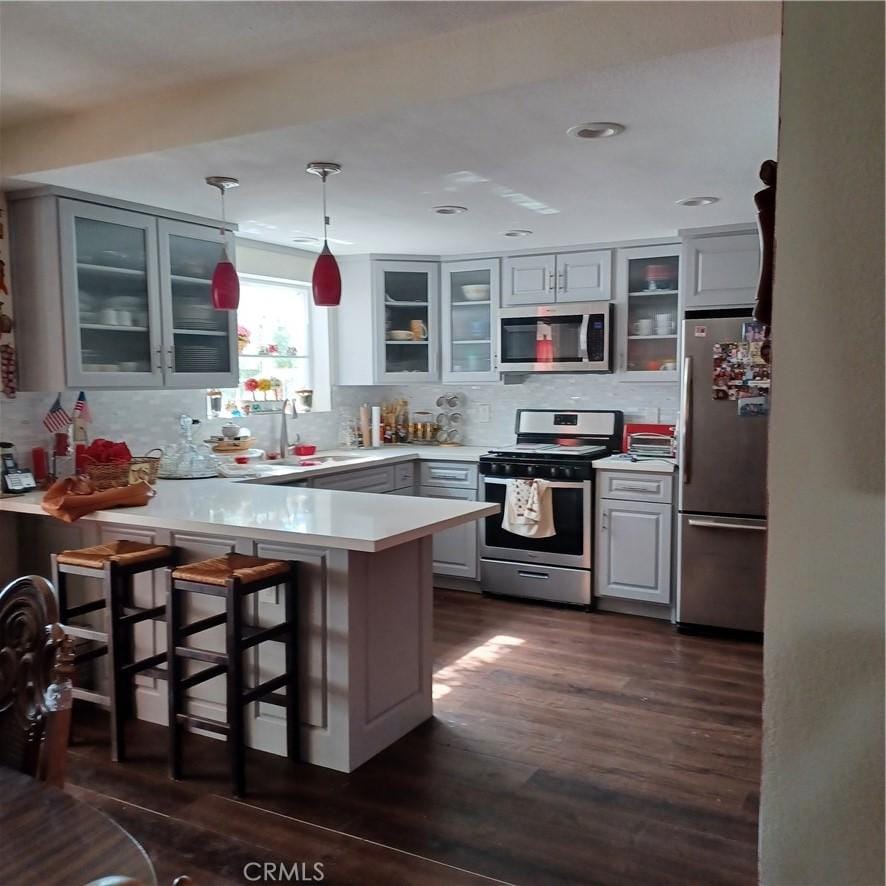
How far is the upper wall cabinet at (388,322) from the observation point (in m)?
5.31

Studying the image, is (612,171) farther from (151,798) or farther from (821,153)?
(151,798)

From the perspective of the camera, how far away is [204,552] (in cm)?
310

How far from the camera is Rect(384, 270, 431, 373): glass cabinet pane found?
538 cm

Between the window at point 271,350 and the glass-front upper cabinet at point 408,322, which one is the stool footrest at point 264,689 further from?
the glass-front upper cabinet at point 408,322

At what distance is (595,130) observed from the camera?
103 inches

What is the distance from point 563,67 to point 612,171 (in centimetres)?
102

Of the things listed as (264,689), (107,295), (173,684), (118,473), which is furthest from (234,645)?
(107,295)

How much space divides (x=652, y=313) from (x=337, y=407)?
2.27m

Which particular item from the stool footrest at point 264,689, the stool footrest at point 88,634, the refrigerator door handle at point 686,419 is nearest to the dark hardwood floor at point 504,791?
the stool footrest at point 264,689

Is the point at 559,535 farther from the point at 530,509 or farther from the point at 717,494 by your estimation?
the point at 717,494

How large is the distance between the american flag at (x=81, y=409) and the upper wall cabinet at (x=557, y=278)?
2676mm

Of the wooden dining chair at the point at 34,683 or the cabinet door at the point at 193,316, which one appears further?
the cabinet door at the point at 193,316

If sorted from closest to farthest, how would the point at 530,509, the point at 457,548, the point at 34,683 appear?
1. the point at 34,683
2. the point at 530,509
3. the point at 457,548

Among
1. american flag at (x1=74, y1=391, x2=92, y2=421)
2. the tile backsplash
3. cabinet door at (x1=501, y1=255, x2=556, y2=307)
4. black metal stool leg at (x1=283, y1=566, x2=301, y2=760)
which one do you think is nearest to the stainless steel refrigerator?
the tile backsplash
